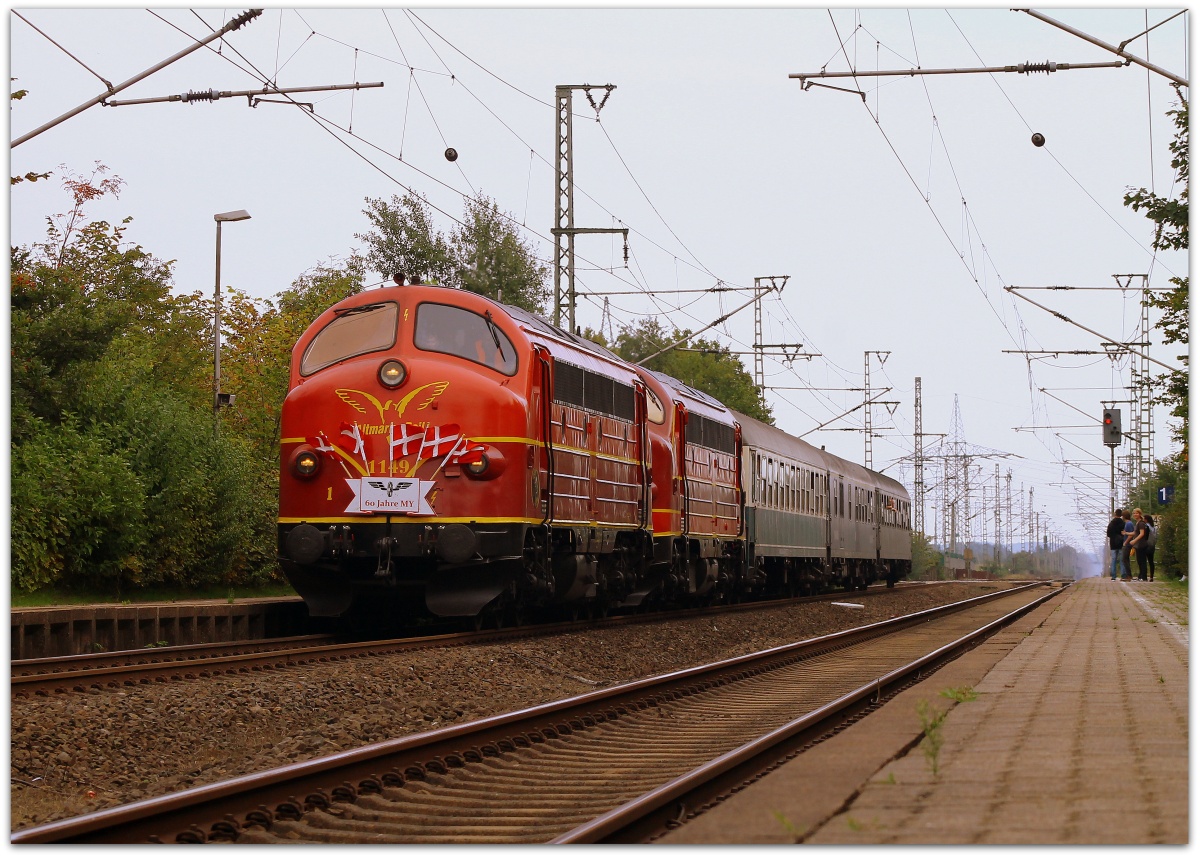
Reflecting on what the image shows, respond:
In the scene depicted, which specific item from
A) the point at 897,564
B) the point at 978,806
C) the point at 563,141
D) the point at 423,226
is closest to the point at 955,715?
the point at 978,806

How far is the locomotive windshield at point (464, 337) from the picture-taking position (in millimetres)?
17469

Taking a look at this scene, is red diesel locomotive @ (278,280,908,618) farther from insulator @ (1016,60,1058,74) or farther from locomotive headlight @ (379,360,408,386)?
insulator @ (1016,60,1058,74)

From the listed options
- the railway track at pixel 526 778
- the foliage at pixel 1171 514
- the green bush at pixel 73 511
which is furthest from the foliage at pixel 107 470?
the foliage at pixel 1171 514

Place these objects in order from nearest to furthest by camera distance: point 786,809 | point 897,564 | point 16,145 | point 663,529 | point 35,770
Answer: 1. point 786,809
2. point 35,770
3. point 16,145
4. point 663,529
5. point 897,564

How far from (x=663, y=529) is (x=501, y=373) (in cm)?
730

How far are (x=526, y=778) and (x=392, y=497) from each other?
313 inches

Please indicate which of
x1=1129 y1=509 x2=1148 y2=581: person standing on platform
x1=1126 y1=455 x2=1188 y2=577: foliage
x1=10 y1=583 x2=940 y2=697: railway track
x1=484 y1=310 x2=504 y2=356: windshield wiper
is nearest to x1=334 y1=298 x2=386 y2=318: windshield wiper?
x1=484 y1=310 x2=504 y2=356: windshield wiper

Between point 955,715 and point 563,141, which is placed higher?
point 563,141

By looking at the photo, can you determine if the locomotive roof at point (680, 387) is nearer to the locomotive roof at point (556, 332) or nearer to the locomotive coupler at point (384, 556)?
the locomotive roof at point (556, 332)

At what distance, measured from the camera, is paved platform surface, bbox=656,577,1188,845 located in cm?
584

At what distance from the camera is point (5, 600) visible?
7.71 m

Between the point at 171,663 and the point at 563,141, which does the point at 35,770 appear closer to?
the point at 171,663

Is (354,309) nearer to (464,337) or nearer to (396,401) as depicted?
(464,337)

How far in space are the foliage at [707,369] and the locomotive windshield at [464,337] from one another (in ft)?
206
